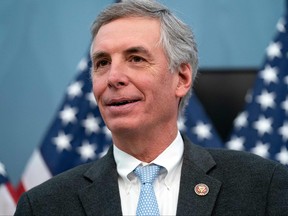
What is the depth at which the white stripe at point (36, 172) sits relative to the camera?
370 centimetres

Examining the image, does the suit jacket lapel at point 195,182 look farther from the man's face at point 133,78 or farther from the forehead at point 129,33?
the forehead at point 129,33

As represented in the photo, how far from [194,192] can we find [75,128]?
71.7 inches

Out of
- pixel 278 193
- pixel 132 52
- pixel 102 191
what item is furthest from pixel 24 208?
pixel 278 193

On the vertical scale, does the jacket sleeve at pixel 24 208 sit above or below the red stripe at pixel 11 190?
above

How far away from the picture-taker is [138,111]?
84.7 inches

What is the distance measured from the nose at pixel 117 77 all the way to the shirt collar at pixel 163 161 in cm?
29

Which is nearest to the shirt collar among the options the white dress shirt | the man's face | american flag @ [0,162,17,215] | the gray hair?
the white dress shirt

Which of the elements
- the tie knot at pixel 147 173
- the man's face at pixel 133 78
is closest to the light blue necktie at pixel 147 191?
the tie knot at pixel 147 173

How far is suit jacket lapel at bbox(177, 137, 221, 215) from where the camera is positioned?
6.72 feet

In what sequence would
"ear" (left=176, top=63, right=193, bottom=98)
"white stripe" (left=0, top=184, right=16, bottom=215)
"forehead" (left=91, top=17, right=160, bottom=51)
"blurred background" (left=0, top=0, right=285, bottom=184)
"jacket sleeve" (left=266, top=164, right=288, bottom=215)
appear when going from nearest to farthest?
"jacket sleeve" (left=266, top=164, right=288, bottom=215) → "forehead" (left=91, top=17, right=160, bottom=51) → "ear" (left=176, top=63, right=193, bottom=98) → "white stripe" (left=0, top=184, right=16, bottom=215) → "blurred background" (left=0, top=0, right=285, bottom=184)

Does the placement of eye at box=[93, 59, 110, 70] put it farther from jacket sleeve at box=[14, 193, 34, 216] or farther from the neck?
jacket sleeve at box=[14, 193, 34, 216]

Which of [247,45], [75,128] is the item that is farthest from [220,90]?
[75,128]

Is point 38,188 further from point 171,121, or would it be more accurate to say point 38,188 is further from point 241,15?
point 241,15

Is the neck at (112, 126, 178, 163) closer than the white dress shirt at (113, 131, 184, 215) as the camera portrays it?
No
